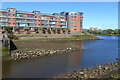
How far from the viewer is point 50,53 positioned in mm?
25969

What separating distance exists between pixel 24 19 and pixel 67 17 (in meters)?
37.3

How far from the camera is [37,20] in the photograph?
73000 mm

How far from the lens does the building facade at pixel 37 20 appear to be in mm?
62384

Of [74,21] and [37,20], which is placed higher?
[74,21]

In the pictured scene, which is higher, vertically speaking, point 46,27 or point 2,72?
point 46,27

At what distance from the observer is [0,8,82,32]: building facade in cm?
6238

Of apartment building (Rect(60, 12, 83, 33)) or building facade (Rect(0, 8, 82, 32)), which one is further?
apartment building (Rect(60, 12, 83, 33))

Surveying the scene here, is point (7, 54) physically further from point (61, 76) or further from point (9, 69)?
point (61, 76)

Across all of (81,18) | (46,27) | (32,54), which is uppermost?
(81,18)

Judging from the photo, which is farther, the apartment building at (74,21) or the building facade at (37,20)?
the apartment building at (74,21)

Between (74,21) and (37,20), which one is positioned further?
(74,21)

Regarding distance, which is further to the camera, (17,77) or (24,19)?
(24,19)

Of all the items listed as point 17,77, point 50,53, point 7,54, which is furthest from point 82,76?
point 7,54

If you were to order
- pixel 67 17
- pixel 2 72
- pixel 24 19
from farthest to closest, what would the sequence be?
pixel 67 17
pixel 24 19
pixel 2 72
